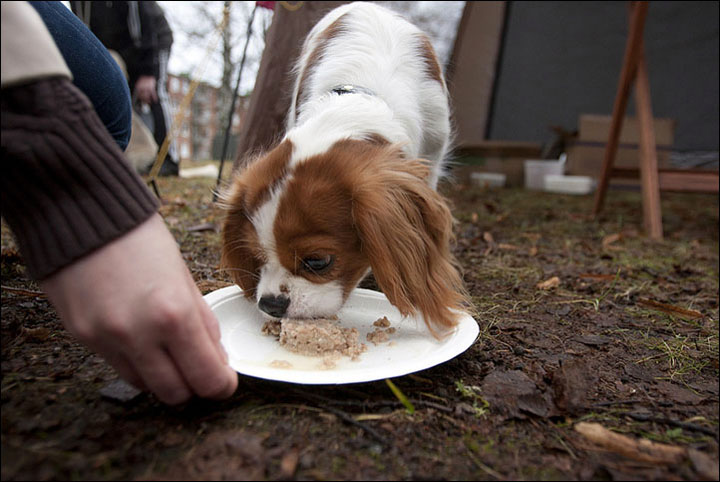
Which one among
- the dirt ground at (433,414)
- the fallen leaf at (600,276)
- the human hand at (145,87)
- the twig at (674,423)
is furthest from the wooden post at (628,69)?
the human hand at (145,87)

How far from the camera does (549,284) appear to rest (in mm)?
2539

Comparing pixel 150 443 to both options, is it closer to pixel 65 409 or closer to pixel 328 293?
pixel 65 409

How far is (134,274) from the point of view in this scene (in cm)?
92

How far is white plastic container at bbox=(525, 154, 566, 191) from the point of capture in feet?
25.3

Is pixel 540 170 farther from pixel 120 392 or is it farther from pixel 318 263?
pixel 120 392

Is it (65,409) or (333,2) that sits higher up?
(333,2)

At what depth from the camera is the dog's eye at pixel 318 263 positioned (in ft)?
5.69

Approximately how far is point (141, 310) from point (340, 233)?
91 cm

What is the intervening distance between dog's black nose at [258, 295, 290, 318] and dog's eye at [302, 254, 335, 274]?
0.13m

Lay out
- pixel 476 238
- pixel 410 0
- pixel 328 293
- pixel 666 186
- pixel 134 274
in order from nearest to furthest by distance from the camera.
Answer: pixel 134 274 < pixel 328 293 < pixel 476 238 < pixel 666 186 < pixel 410 0

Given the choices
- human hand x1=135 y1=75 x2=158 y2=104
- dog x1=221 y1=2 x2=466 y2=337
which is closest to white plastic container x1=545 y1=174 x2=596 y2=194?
human hand x1=135 y1=75 x2=158 y2=104

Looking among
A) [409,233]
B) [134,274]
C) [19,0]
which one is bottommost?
[409,233]

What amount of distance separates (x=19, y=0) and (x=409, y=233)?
4.16 ft

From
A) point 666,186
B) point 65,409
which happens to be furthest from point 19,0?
point 666,186
